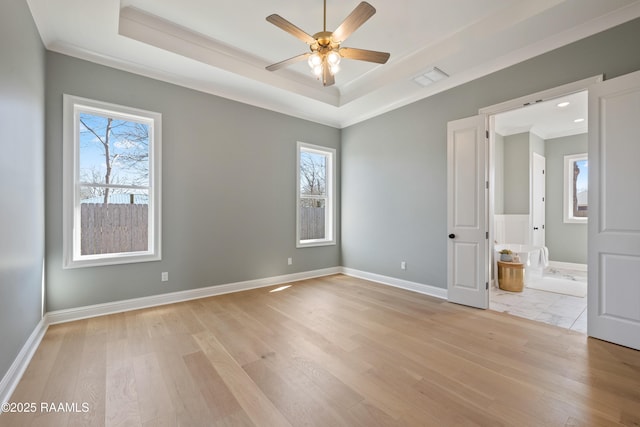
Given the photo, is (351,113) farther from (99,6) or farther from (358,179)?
(99,6)

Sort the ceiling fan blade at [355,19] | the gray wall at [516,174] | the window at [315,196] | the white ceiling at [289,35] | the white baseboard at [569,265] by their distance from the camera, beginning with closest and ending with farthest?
1. the ceiling fan blade at [355,19]
2. the white ceiling at [289,35]
3. the window at [315,196]
4. the gray wall at [516,174]
5. the white baseboard at [569,265]

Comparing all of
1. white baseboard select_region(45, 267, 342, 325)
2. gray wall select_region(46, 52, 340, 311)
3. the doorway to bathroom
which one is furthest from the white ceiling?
white baseboard select_region(45, 267, 342, 325)

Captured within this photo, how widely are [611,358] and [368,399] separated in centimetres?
222

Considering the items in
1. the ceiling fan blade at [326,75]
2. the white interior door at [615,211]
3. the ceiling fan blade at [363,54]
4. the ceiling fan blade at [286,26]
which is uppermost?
the ceiling fan blade at [286,26]

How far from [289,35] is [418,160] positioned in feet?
8.36

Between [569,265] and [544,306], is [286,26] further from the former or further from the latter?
[569,265]

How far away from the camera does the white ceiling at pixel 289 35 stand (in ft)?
8.70

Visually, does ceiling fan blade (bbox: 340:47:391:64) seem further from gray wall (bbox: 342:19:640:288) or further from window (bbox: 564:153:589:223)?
window (bbox: 564:153:589:223)

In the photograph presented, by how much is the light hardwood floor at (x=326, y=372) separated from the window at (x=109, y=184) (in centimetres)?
83

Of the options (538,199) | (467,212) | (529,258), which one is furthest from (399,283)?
(538,199)

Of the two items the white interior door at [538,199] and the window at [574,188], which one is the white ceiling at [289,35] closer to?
the white interior door at [538,199]

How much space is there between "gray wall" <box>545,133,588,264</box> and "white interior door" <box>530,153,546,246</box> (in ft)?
0.65

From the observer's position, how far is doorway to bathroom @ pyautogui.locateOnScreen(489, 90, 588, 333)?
477 cm

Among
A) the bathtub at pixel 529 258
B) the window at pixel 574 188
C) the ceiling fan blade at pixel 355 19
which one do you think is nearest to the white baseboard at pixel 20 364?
the ceiling fan blade at pixel 355 19
